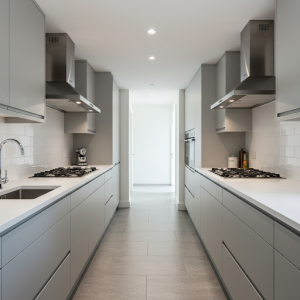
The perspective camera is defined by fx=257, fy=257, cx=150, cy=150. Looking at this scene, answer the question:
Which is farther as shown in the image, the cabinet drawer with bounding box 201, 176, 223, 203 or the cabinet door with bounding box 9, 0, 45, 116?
the cabinet drawer with bounding box 201, 176, 223, 203

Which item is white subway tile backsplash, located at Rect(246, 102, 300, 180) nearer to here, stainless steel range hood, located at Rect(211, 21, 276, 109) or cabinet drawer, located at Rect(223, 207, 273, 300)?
stainless steel range hood, located at Rect(211, 21, 276, 109)

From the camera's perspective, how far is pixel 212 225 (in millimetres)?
2561

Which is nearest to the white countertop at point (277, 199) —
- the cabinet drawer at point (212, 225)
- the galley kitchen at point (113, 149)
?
the galley kitchen at point (113, 149)

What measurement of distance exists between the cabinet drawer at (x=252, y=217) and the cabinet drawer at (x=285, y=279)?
11 centimetres

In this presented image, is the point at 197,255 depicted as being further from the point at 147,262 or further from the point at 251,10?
the point at 251,10

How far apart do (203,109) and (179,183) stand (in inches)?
76.3

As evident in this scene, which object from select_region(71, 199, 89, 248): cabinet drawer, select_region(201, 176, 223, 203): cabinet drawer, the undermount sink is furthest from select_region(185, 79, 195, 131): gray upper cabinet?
the undermount sink

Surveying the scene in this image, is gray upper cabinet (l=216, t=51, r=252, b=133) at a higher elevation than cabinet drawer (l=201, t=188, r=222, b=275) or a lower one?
higher

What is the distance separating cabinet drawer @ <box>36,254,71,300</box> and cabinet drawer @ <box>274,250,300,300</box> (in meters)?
1.21

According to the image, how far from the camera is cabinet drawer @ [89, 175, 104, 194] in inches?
105

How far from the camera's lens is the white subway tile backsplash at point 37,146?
2287 millimetres

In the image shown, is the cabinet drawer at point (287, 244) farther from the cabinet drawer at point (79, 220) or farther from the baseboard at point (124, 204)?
the baseboard at point (124, 204)

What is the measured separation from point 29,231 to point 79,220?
0.96 m

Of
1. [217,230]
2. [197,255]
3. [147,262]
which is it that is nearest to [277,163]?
[217,230]
